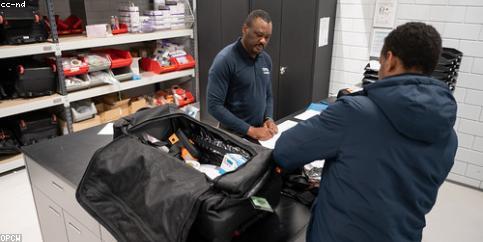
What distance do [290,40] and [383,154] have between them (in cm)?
264

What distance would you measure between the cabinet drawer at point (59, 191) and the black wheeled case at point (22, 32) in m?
1.56

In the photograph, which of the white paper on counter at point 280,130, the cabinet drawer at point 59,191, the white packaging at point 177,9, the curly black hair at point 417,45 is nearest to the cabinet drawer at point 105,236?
the cabinet drawer at point 59,191

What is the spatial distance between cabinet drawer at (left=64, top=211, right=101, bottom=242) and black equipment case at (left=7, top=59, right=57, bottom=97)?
6.05 ft

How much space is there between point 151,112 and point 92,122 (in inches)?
89.3

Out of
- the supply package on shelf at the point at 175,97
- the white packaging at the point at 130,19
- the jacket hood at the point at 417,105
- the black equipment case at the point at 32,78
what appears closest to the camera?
the jacket hood at the point at 417,105

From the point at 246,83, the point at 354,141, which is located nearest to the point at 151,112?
the point at 246,83

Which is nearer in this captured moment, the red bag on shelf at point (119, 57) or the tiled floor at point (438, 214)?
the tiled floor at point (438, 214)

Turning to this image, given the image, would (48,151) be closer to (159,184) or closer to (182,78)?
(159,184)

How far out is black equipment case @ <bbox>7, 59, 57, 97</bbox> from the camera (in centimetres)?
313

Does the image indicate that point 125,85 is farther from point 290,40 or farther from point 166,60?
point 290,40

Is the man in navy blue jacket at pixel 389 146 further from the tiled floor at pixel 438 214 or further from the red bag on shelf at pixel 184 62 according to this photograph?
the red bag on shelf at pixel 184 62

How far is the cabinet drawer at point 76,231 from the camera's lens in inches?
66.6

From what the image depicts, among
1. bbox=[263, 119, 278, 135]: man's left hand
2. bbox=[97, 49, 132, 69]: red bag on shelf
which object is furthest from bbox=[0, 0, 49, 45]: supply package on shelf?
bbox=[263, 119, 278, 135]: man's left hand

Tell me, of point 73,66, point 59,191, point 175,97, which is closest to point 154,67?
point 175,97
